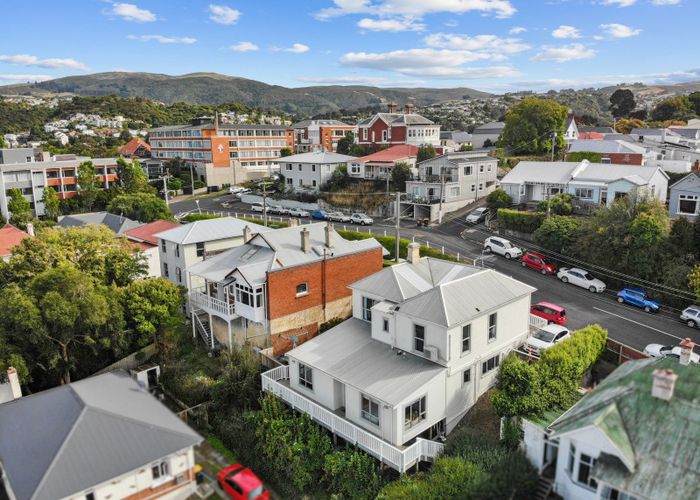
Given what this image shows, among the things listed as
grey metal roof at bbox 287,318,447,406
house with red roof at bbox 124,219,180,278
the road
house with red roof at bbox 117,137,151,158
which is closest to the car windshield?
the road

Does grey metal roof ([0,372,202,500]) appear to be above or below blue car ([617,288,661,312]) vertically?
below

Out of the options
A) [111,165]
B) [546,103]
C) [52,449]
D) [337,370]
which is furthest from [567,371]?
[111,165]

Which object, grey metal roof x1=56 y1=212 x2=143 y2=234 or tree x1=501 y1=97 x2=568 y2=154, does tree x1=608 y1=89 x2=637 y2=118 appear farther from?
grey metal roof x1=56 y1=212 x2=143 y2=234

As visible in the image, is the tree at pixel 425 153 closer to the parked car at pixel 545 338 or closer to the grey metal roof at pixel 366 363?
the parked car at pixel 545 338

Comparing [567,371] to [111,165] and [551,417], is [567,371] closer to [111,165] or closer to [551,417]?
[551,417]

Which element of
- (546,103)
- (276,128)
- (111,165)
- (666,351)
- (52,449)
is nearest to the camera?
(52,449)

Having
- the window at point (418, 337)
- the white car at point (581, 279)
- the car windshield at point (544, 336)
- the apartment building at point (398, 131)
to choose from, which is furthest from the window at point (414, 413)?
the apartment building at point (398, 131)

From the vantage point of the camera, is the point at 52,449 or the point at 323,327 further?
the point at 323,327
